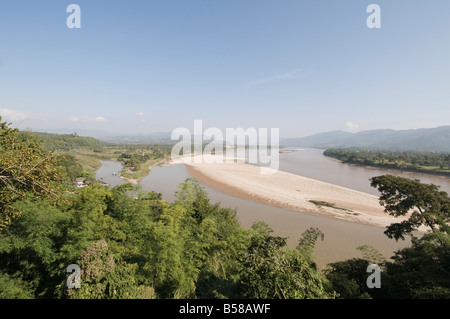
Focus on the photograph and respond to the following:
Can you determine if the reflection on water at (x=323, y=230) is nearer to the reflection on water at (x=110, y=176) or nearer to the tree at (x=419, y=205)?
the tree at (x=419, y=205)

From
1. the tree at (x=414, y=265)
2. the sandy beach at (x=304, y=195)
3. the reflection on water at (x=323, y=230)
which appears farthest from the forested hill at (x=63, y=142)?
the tree at (x=414, y=265)

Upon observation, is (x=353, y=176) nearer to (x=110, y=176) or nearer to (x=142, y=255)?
(x=142, y=255)

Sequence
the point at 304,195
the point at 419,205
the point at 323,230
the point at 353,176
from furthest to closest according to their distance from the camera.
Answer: the point at 353,176
the point at 304,195
the point at 323,230
the point at 419,205

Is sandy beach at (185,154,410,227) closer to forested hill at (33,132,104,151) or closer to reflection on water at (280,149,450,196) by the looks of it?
reflection on water at (280,149,450,196)

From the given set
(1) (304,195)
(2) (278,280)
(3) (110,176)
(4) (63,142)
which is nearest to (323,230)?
(1) (304,195)

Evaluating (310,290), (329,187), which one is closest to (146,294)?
(310,290)

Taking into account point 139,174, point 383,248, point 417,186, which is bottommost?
point 383,248

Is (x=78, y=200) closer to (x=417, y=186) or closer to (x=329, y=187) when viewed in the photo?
(x=417, y=186)
